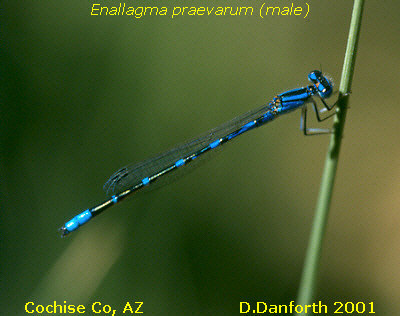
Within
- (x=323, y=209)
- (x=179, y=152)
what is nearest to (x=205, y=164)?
(x=179, y=152)

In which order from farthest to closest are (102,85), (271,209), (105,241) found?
1. (271,209)
2. (102,85)
3. (105,241)

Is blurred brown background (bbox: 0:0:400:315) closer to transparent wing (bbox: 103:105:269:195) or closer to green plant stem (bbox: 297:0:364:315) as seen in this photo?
transparent wing (bbox: 103:105:269:195)

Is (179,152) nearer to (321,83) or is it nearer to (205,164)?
(205,164)

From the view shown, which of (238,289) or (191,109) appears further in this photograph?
(191,109)

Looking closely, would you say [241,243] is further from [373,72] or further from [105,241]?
[373,72]

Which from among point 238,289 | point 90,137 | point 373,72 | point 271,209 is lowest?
point 238,289

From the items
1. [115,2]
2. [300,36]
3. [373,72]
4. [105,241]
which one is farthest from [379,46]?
[105,241]
